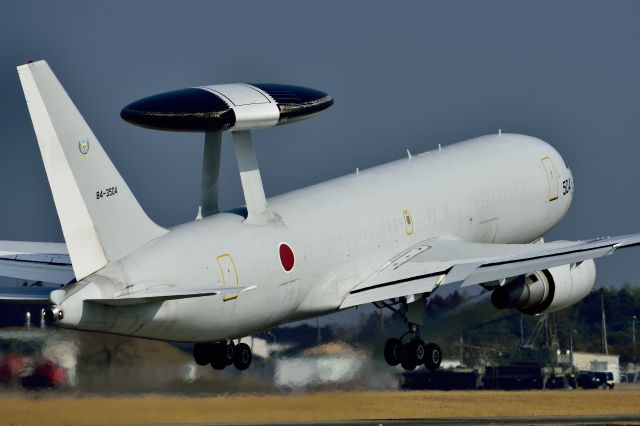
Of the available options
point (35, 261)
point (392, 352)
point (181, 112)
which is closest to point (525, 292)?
point (392, 352)

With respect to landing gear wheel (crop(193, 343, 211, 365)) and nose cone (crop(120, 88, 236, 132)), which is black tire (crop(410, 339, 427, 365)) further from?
nose cone (crop(120, 88, 236, 132))

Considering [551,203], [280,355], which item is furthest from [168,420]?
[551,203]

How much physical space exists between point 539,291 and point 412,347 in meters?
4.11

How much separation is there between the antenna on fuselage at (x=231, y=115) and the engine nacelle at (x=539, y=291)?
8883 mm

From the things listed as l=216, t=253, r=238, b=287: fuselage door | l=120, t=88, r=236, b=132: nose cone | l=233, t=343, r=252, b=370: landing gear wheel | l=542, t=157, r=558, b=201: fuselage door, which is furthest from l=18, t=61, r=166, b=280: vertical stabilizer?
l=542, t=157, r=558, b=201: fuselage door

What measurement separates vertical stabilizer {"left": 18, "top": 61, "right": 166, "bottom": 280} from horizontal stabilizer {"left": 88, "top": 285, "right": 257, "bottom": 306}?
997mm

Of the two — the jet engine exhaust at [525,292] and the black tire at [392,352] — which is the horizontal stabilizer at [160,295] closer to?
the black tire at [392,352]

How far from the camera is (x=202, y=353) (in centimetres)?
5797

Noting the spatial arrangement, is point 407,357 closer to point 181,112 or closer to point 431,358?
point 431,358

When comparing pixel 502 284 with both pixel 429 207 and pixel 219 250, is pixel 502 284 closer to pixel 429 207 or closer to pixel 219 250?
pixel 429 207

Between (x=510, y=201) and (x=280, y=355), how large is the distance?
25.7 ft

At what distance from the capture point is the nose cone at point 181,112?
170 ft

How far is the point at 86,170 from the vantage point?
5003 centimetres

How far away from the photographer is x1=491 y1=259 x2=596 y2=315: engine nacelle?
6125 cm
